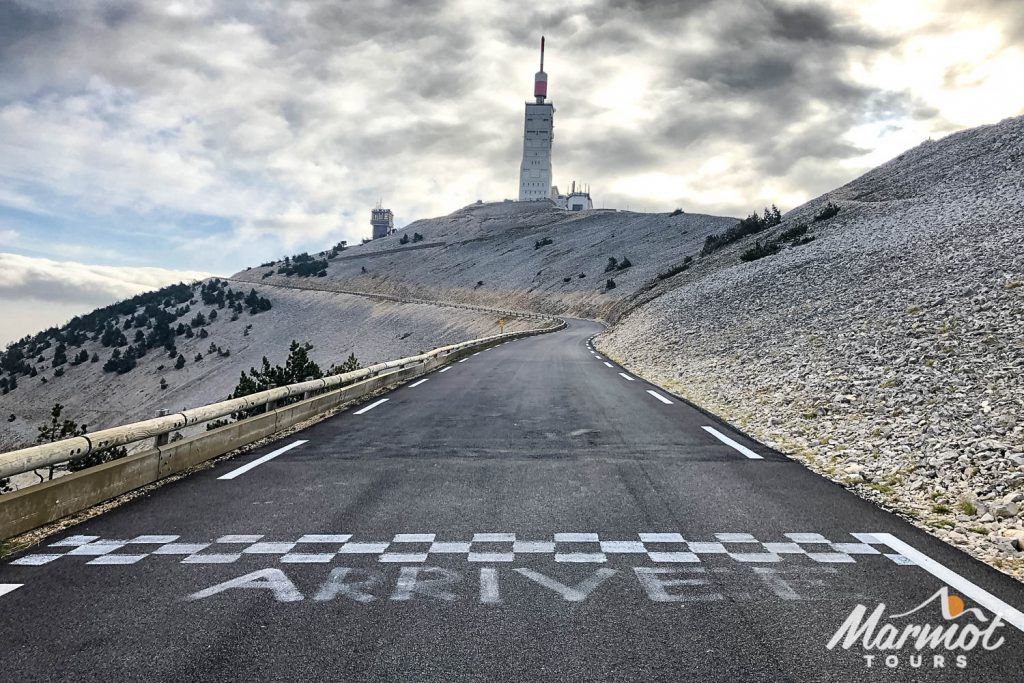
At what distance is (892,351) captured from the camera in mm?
12125

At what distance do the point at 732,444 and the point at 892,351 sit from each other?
5754mm

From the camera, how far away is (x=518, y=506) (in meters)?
5.70

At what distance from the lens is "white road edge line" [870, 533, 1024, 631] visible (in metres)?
3.61

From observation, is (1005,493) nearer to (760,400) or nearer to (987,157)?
(760,400)

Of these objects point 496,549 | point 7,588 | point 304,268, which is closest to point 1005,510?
point 496,549

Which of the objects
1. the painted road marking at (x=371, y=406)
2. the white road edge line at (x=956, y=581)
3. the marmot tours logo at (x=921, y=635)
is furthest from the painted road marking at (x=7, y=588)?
the painted road marking at (x=371, y=406)

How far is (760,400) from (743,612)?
30.4 feet

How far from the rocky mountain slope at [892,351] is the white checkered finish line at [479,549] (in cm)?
136

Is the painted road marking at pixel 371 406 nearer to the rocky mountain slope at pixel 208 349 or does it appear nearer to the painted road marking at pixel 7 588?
the painted road marking at pixel 7 588

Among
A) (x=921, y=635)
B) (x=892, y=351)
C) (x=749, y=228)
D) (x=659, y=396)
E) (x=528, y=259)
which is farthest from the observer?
(x=528, y=259)

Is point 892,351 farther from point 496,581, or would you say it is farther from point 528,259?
point 528,259

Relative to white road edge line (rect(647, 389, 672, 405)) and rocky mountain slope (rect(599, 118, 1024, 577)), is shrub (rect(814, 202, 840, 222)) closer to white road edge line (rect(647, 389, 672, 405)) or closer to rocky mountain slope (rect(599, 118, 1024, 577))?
rocky mountain slope (rect(599, 118, 1024, 577))

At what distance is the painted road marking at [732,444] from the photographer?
7965mm

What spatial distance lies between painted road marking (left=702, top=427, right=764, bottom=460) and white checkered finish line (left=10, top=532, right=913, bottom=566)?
117 inches
